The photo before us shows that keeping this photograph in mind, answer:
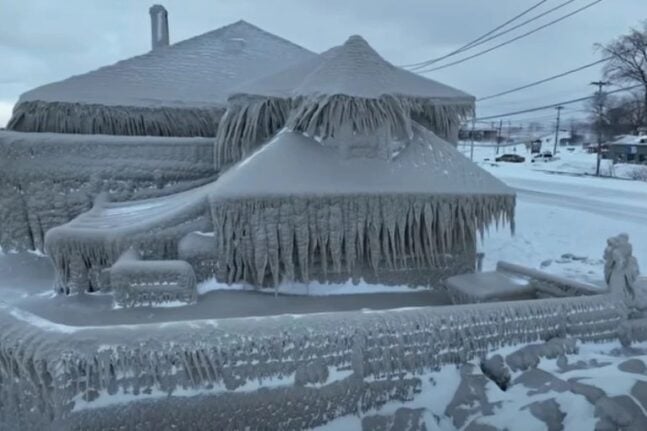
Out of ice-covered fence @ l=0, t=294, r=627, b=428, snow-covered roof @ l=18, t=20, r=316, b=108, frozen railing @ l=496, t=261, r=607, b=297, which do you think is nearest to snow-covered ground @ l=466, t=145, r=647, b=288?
frozen railing @ l=496, t=261, r=607, b=297

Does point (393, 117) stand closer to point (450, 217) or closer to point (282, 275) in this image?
point (450, 217)

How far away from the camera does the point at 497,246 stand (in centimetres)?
1277

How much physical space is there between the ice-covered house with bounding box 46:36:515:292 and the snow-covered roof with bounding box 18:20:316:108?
11.7ft

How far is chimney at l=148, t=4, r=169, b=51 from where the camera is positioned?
12898 millimetres

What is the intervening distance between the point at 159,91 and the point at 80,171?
7.95ft

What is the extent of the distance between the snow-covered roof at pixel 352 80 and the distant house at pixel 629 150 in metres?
32.9

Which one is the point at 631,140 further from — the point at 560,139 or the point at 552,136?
the point at 552,136

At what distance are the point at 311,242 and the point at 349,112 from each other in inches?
68.8

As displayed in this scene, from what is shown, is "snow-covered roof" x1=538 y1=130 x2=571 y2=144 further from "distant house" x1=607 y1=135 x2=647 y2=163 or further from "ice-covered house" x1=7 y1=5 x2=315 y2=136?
"ice-covered house" x1=7 y1=5 x2=315 y2=136

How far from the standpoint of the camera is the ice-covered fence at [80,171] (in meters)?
8.25

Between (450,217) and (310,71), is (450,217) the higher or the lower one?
the lower one

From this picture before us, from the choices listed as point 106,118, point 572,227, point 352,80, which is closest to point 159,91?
point 106,118

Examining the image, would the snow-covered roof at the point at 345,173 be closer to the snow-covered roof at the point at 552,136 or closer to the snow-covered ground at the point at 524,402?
the snow-covered ground at the point at 524,402

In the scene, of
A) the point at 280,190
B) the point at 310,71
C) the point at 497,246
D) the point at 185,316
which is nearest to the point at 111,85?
the point at 310,71
